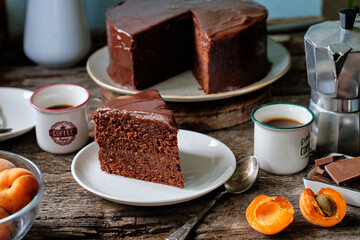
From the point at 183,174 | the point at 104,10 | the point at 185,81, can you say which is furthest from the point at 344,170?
the point at 104,10

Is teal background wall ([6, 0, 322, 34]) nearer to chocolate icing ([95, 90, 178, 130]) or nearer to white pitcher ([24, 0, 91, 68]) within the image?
white pitcher ([24, 0, 91, 68])

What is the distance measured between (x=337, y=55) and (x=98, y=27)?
1570mm

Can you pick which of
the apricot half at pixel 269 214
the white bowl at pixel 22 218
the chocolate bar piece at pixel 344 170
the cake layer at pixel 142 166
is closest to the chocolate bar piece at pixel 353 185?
the chocolate bar piece at pixel 344 170

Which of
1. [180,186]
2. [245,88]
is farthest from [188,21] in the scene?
[180,186]

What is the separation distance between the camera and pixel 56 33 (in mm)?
2207

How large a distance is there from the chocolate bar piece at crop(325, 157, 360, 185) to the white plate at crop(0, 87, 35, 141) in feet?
3.43

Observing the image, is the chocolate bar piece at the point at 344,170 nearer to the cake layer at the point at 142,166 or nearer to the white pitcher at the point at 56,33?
the cake layer at the point at 142,166

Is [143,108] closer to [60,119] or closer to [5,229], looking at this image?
[60,119]

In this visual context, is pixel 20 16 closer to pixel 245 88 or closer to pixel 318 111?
pixel 245 88

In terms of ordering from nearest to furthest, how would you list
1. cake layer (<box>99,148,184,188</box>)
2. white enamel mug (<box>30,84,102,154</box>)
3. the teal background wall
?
cake layer (<box>99,148,184,188</box>) < white enamel mug (<box>30,84,102,154</box>) < the teal background wall

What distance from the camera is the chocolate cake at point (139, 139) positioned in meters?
1.41

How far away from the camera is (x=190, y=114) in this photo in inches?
70.2

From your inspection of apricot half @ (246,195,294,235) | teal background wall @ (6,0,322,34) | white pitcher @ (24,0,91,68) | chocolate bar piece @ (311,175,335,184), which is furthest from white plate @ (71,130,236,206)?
teal background wall @ (6,0,322,34)

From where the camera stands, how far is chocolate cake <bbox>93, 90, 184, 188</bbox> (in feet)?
4.63
